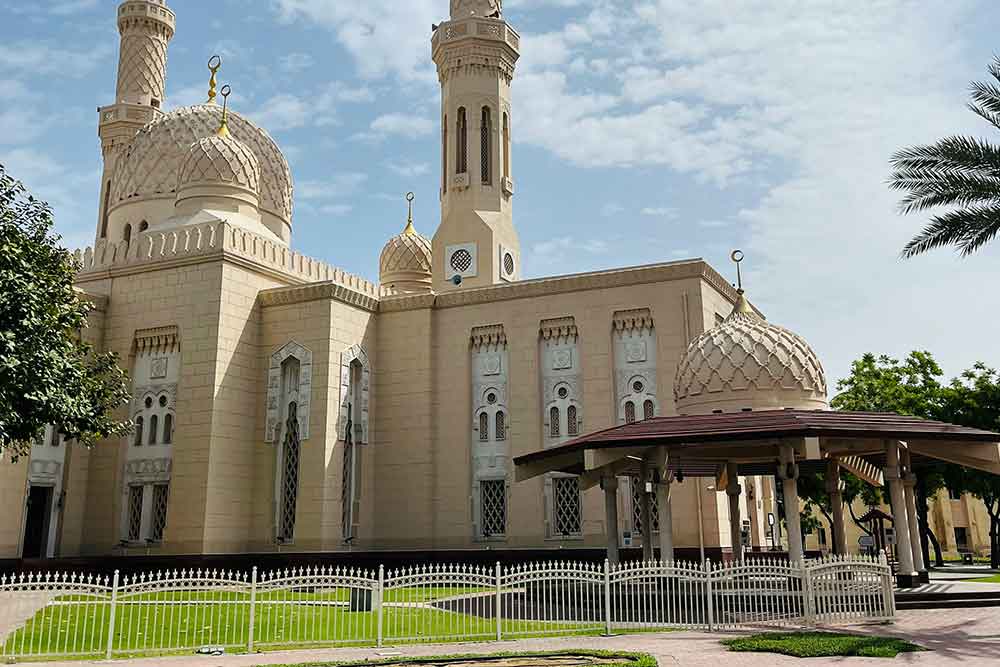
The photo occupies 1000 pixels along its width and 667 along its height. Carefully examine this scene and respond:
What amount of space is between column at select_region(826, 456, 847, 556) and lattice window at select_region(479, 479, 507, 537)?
8673 millimetres

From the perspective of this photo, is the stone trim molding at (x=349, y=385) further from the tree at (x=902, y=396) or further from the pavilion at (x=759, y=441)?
the tree at (x=902, y=396)

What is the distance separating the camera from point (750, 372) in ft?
59.9

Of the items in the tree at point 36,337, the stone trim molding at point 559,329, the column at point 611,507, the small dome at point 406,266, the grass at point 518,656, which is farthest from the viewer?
the small dome at point 406,266

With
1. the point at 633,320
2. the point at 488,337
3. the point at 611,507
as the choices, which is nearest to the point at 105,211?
the point at 488,337

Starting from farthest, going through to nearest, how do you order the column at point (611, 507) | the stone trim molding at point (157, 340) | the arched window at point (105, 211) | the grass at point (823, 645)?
the arched window at point (105, 211) < the stone trim molding at point (157, 340) < the column at point (611, 507) < the grass at point (823, 645)

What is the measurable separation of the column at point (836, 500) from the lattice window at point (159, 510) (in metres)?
16.2

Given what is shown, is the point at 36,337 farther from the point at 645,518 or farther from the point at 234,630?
the point at 645,518

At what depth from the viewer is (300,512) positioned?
917 inches

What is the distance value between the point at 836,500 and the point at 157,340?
17.8 metres

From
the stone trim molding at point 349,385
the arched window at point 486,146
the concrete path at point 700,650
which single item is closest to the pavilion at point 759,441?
the concrete path at point 700,650

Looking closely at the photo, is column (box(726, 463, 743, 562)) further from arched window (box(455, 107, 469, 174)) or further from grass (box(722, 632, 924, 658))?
arched window (box(455, 107, 469, 174))

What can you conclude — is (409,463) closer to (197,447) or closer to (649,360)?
(197,447)

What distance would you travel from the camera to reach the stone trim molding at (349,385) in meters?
24.5

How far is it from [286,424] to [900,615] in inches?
621
